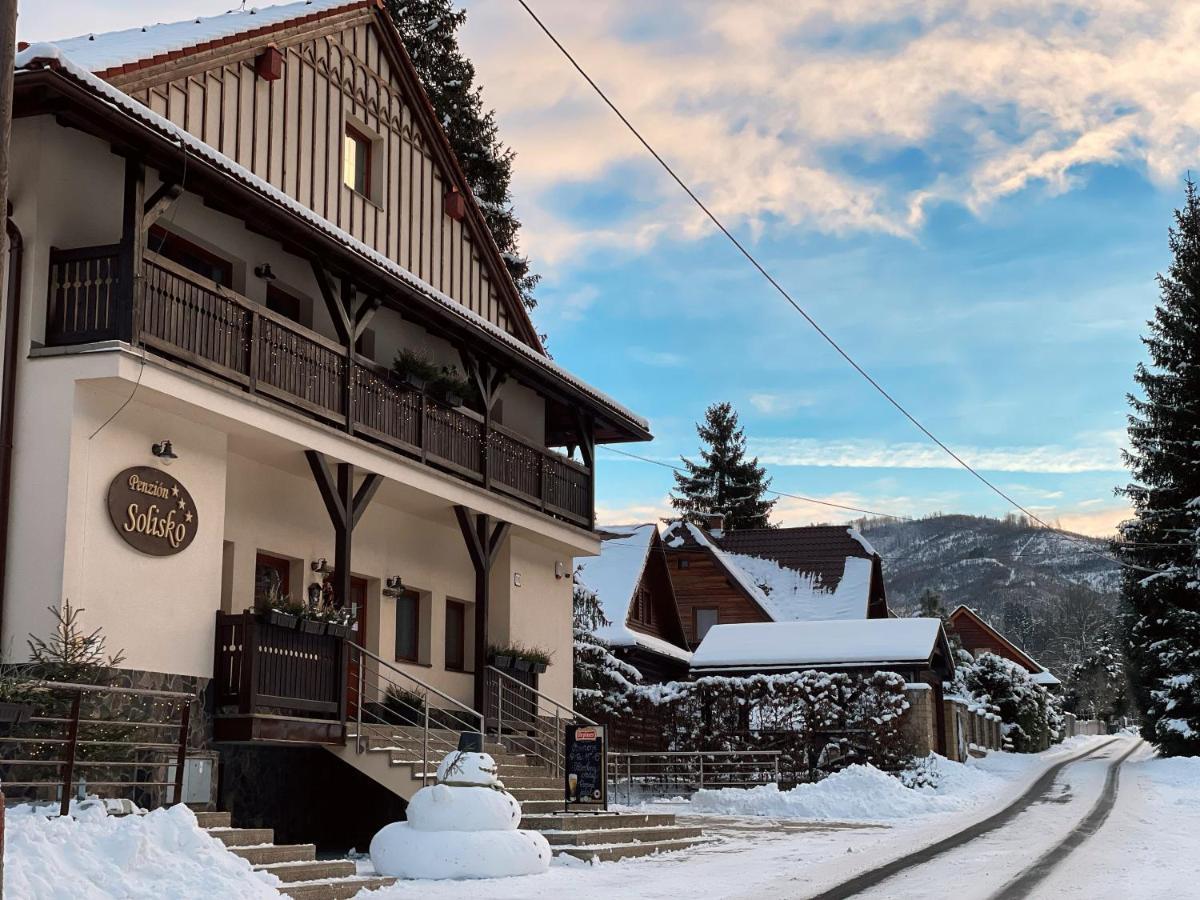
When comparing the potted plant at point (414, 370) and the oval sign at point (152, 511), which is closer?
the oval sign at point (152, 511)

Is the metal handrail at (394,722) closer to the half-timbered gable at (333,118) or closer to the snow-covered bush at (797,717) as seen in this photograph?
the half-timbered gable at (333,118)

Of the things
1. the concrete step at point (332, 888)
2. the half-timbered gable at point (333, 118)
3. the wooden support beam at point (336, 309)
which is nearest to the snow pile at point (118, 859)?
the concrete step at point (332, 888)

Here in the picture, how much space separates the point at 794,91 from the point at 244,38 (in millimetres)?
6670

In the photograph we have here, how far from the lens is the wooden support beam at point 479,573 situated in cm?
1980

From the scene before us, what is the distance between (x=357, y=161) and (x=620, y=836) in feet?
33.5

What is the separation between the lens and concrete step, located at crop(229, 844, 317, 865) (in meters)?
11.8

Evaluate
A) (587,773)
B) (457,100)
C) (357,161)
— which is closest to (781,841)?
(587,773)

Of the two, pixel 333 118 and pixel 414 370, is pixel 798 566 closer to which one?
pixel 414 370

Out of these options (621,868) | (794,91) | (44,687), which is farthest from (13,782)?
(794,91)

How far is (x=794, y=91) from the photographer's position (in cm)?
1673

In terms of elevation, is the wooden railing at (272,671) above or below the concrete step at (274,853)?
above

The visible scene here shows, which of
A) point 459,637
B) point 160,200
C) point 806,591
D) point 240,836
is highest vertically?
point 160,200

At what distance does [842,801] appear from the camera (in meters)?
23.4

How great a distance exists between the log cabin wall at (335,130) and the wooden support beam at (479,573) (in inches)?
152
